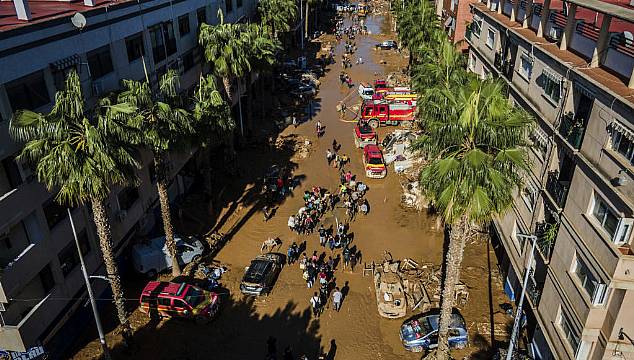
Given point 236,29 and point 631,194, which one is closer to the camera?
point 631,194

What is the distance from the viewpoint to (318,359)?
2134cm

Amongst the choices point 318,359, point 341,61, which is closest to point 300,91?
point 341,61

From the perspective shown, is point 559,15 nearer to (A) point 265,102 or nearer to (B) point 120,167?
(B) point 120,167

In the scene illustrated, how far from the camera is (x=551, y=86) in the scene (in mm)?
20172

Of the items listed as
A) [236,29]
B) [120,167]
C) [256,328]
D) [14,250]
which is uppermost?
[236,29]

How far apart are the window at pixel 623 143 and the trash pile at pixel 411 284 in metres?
12.7

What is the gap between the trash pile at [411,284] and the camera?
24.3 m

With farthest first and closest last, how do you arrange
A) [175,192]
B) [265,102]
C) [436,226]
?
[265,102] < [175,192] < [436,226]

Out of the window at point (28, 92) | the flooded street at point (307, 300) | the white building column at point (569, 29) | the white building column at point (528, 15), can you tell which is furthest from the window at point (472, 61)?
the window at point (28, 92)

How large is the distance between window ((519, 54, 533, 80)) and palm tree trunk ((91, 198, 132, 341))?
21909 mm

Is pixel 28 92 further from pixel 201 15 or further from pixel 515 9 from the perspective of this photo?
pixel 515 9

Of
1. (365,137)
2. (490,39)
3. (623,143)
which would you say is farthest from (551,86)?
(365,137)

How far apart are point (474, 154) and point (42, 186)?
59.4 feet

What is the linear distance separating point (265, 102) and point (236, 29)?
20833 millimetres
